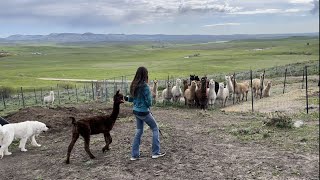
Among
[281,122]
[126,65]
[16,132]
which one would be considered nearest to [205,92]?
[281,122]

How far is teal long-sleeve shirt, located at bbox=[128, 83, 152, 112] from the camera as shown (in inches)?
308

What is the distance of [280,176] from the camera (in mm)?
6734

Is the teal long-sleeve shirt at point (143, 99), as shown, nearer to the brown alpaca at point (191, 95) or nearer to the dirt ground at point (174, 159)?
the dirt ground at point (174, 159)

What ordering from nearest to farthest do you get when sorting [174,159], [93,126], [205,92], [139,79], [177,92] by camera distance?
1. [139,79]
2. [174,159]
3. [93,126]
4. [205,92]
5. [177,92]

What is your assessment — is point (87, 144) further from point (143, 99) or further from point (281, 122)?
point (281, 122)

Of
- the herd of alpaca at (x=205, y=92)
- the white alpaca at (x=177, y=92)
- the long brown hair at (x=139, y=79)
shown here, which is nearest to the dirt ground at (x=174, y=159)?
the long brown hair at (x=139, y=79)

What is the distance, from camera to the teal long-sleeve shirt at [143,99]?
25.7 ft

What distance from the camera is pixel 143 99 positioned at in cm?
789

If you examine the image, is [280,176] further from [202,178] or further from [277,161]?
[202,178]

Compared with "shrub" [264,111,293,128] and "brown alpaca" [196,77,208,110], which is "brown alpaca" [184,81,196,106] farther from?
"shrub" [264,111,293,128]

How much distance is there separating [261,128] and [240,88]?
10.2 metres

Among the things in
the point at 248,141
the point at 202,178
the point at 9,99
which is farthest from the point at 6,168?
the point at 9,99

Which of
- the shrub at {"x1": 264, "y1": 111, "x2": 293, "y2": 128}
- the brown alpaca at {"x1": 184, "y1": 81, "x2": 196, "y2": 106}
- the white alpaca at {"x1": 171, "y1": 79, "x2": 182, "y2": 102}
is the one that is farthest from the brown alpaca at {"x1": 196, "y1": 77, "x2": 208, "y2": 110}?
the shrub at {"x1": 264, "y1": 111, "x2": 293, "y2": 128}

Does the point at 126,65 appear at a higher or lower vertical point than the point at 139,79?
lower
